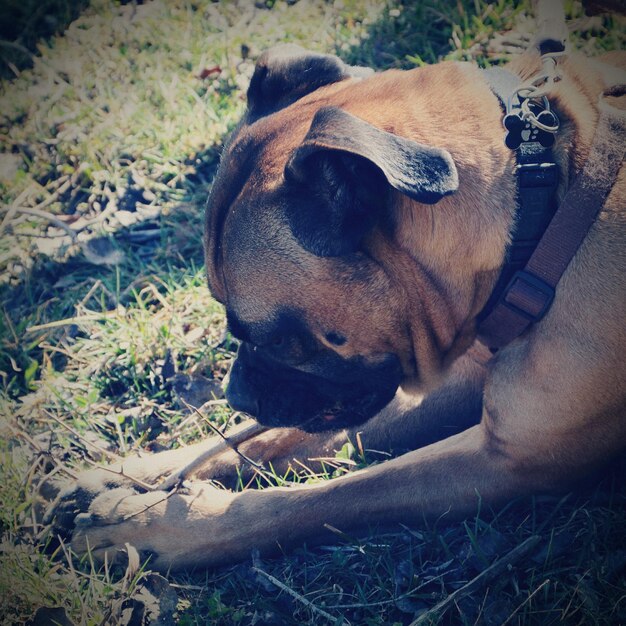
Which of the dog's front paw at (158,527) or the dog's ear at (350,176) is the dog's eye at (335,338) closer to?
the dog's ear at (350,176)

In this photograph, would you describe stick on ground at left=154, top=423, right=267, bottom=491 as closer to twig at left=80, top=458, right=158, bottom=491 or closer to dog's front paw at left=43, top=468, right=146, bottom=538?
twig at left=80, top=458, right=158, bottom=491

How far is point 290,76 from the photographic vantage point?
102 inches

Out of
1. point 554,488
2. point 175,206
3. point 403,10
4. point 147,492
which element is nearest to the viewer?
point 554,488

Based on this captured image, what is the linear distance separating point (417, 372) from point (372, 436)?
1.67 ft

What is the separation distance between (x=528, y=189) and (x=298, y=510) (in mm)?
1423

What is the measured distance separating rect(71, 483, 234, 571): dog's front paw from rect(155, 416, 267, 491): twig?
0.24 feet

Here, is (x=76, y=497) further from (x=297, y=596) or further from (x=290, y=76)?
(x=290, y=76)

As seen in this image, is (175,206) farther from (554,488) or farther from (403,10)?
(554,488)

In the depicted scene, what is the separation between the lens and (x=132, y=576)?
2.43m

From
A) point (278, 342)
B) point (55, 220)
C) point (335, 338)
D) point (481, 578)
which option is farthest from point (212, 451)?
point (55, 220)

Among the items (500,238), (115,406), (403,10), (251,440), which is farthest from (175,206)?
(500,238)

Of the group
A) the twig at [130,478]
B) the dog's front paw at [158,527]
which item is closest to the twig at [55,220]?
the twig at [130,478]

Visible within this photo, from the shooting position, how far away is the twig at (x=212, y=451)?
272cm

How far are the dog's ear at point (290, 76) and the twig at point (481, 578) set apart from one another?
186 cm
